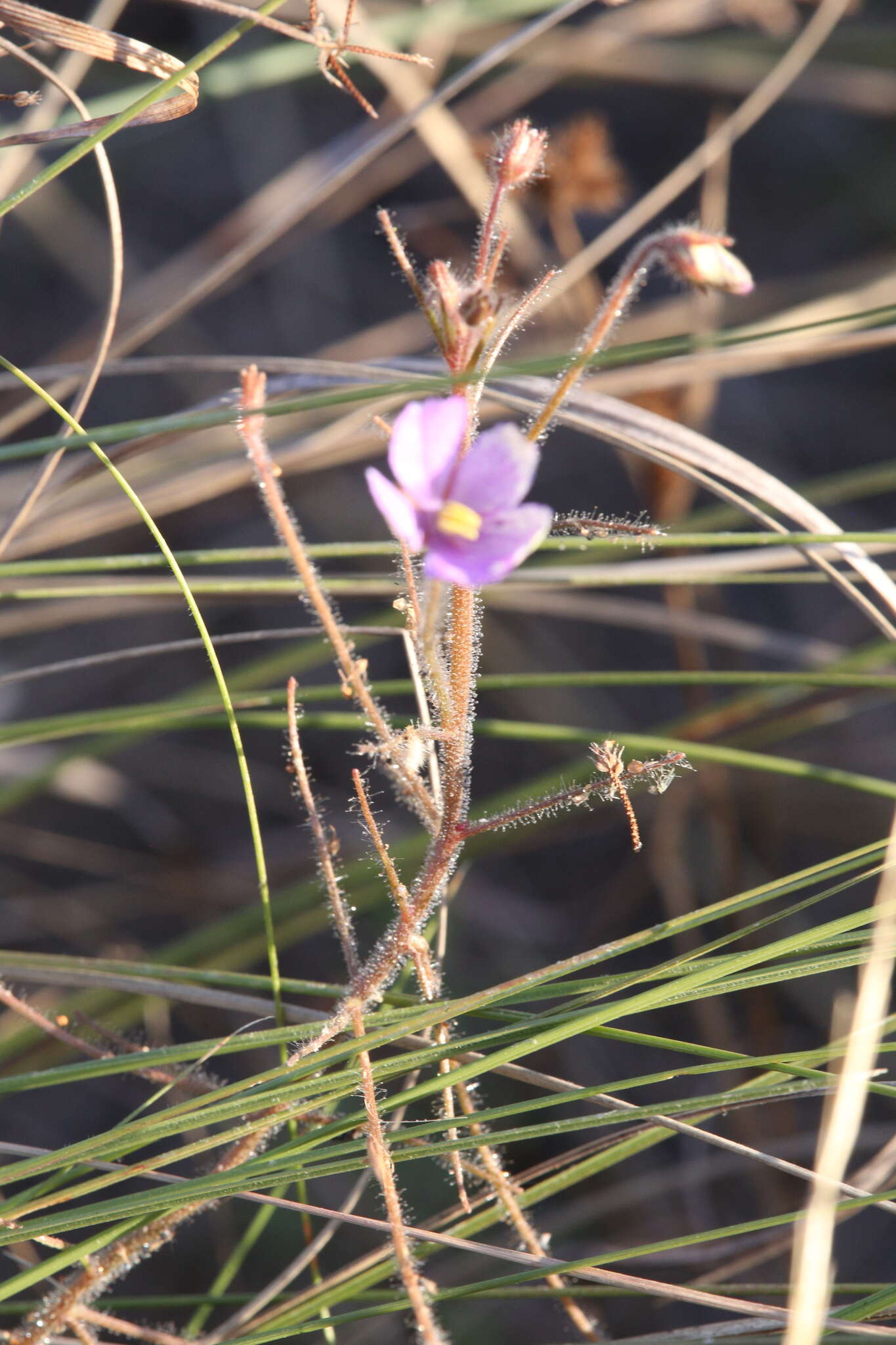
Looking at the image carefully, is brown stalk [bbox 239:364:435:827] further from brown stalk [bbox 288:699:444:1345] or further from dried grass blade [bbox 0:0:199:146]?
dried grass blade [bbox 0:0:199:146]

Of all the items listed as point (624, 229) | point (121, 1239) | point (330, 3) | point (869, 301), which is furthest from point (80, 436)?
point (869, 301)

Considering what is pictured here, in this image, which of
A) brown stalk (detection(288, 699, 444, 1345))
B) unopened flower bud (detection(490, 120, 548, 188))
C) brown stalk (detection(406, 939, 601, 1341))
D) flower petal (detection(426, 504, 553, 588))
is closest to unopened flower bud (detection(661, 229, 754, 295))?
unopened flower bud (detection(490, 120, 548, 188))

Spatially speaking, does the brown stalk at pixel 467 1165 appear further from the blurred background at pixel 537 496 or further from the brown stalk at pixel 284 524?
the blurred background at pixel 537 496

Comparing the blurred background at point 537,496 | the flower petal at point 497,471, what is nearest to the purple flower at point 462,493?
the flower petal at point 497,471

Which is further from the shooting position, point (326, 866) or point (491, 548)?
point (326, 866)

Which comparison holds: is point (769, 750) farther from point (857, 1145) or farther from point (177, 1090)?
point (177, 1090)

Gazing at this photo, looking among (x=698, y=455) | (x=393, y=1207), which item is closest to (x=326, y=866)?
(x=393, y=1207)

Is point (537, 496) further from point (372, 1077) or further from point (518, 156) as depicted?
point (372, 1077)
